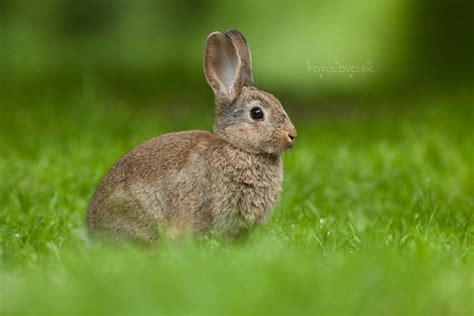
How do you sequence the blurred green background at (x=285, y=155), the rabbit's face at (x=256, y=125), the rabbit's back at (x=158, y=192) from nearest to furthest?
the blurred green background at (x=285, y=155)
the rabbit's back at (x=158, y=192)
the rabbit's face at (x=256, y=125)

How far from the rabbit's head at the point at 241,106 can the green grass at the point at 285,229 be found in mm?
551

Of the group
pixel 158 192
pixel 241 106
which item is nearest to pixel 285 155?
pixel 241 106

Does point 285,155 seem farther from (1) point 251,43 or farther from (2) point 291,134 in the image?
(1) point 251,43

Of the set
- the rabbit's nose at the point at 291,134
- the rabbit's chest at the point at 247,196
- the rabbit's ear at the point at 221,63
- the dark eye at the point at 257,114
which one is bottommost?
the rabbit's chest at the point at 247,196

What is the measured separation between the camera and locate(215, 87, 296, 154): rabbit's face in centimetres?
543

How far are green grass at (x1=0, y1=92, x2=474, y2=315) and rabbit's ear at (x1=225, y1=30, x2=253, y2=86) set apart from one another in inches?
35.9

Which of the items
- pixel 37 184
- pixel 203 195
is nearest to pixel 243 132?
pixel 203 195

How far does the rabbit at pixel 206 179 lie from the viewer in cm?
530

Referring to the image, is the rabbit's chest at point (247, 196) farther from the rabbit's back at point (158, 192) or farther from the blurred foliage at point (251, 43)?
the blurred foliage at point (251, 43)

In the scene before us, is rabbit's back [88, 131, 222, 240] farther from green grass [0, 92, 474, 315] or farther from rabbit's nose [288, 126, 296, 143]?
rabbit's nose [288, 126, 296, 143]

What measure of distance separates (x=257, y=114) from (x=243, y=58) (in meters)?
0.45

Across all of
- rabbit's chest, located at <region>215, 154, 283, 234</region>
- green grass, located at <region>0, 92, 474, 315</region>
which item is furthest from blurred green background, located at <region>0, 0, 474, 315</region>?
rabbit's chest, located at <region>215, 154, 283, 234</region>

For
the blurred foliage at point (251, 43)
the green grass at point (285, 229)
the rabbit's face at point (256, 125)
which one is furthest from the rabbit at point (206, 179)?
the blurred foliage at point (251, 43)

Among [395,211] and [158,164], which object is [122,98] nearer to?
[395,211]
